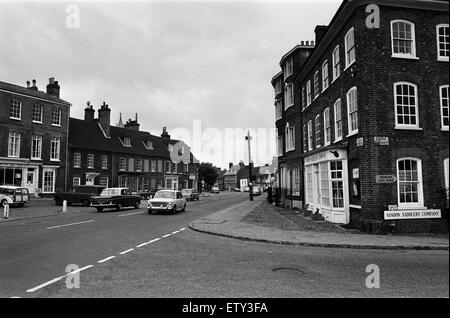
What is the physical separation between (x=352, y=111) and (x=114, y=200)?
61.5 ft

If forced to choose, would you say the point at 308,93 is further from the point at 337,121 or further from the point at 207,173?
the point at 207,173

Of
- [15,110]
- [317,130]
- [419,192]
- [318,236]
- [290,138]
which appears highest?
[15,110]

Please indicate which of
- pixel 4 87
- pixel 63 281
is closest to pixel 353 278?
pixel 63 281

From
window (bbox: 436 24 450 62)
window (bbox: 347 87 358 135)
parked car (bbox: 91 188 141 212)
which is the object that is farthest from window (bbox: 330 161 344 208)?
parked car (bbox: 91 188 141 212)

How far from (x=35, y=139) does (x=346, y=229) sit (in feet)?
112

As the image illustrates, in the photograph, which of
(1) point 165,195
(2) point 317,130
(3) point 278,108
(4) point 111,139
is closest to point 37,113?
(4) point 111,139

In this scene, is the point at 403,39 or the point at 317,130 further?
the point at 317,130

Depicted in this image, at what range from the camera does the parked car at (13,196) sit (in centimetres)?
2697

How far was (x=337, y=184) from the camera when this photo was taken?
672 inches

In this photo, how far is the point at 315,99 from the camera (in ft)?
71.8

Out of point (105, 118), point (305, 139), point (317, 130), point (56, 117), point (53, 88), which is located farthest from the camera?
point (105, 118)

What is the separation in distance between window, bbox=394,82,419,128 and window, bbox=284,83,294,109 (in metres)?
14.4

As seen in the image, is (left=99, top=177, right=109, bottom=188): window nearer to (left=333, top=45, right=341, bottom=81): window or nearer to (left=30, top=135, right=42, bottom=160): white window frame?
(left=30, top=135, right=42, bottom=160): white window frame

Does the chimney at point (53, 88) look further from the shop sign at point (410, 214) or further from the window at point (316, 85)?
the shop sign at point (410, 214)
